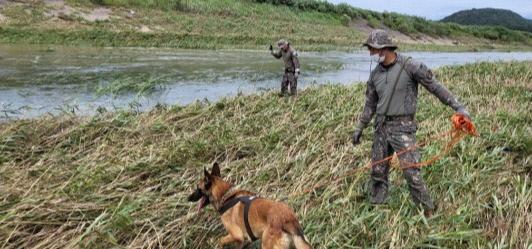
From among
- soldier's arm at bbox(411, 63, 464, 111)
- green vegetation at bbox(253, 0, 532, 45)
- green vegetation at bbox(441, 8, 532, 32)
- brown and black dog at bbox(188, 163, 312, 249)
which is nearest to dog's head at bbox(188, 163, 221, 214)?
brown and black dog at bbox(188, 163, 312, 249)

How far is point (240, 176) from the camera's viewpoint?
17.5 feet

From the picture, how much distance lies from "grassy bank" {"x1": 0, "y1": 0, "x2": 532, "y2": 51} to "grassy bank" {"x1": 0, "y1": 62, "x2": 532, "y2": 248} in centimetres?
1842

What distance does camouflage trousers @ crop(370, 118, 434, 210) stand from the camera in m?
4.15

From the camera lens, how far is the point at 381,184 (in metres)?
4.51

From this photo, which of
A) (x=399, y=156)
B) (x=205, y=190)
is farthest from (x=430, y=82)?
(x=205, y=190)

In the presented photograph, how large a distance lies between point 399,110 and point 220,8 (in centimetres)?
3388

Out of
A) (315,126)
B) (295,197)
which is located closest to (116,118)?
(315,126)

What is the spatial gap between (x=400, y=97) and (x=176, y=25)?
28.0m

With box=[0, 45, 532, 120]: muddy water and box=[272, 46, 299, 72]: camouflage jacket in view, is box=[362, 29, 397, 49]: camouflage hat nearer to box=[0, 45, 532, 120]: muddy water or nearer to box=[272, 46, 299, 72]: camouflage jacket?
box=[0, 45, 532, 120]: muddy water

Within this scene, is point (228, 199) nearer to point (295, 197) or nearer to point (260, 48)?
point (295, 197)

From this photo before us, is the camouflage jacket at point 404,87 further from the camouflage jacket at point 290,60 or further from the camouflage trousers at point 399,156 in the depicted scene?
the camouflage jacket at point 290,60

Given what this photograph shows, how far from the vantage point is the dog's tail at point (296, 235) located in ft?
10.4

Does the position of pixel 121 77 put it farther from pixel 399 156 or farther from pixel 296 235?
pixel 296 235

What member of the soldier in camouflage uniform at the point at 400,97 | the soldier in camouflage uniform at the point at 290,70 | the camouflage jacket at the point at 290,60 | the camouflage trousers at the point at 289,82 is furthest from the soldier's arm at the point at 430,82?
the camouflage jacket at the point at 290,60
